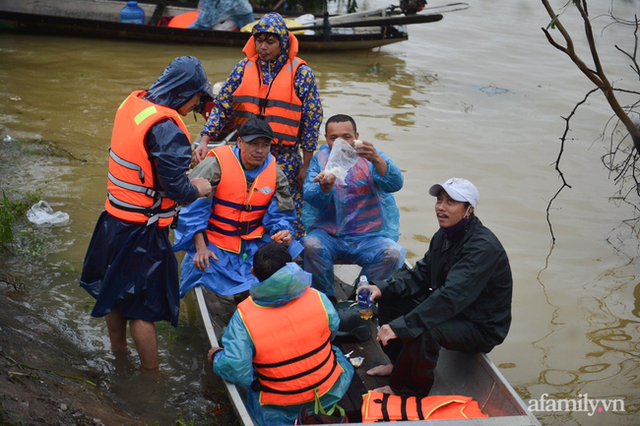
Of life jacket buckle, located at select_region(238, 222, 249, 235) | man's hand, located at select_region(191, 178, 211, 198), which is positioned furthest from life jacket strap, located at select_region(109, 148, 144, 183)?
life jacket buckle, located at select_region(238, 222, 249, 235)

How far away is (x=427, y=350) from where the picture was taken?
11.4ft

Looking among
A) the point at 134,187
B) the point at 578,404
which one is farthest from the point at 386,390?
the point at 134,187

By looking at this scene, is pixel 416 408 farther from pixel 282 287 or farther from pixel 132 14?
pixel 132 14

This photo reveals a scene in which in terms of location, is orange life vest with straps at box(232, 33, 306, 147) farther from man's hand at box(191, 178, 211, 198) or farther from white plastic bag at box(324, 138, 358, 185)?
man's hand at box(191, 178, 211, 198)

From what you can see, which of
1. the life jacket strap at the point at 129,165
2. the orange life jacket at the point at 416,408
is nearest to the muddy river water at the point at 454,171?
the orange life jacket at the point at 416,408

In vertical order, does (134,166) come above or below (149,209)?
above

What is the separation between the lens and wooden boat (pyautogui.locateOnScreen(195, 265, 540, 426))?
312cm

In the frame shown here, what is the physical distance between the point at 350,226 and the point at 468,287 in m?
1.49

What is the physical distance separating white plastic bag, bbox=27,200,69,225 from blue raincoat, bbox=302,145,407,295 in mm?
2631

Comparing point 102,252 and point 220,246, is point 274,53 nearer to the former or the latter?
point 220,246

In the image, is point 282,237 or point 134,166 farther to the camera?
point 282,237

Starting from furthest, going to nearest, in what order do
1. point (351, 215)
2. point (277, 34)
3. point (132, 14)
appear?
point (132, 14) < point (277, 34) < point (351, 215)

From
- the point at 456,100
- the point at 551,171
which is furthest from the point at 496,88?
the point at 551,171

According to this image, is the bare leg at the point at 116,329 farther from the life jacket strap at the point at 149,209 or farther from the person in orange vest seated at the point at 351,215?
the person in orange vest seated at the point at 351,215
